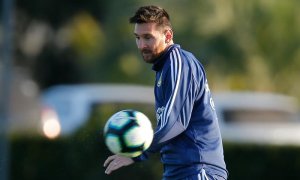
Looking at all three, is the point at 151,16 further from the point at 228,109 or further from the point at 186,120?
the point at 228,109

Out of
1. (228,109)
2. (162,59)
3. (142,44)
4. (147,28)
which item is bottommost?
(228,109)

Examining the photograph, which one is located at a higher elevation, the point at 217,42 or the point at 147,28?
the point at 217,42

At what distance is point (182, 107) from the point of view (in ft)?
24.8

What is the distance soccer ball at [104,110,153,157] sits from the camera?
750 centimetres

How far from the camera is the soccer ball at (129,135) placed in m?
7.50

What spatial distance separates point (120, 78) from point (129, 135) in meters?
22.9

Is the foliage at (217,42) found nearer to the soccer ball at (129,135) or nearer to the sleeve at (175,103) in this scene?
the sleeve at (175,103)

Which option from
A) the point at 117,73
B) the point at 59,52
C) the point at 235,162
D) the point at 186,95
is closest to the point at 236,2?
the point at 117,73

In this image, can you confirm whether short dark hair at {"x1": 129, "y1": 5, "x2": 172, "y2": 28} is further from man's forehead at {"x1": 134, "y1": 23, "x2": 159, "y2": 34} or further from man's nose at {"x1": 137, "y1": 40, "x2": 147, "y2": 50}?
man's nose at {"x1": 137, "y1": 40, "x2": 147, "y2": 50}

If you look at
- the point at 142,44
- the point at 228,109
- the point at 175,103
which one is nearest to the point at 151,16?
the point at 142,44

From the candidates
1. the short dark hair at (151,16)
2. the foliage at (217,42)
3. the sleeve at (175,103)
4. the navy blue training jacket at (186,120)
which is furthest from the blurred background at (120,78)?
the sleeve at (175,103)

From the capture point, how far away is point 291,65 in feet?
98.7

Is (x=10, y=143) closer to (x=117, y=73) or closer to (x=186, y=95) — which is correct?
(x=186, y=95)

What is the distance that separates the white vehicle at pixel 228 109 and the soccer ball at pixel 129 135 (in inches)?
422
